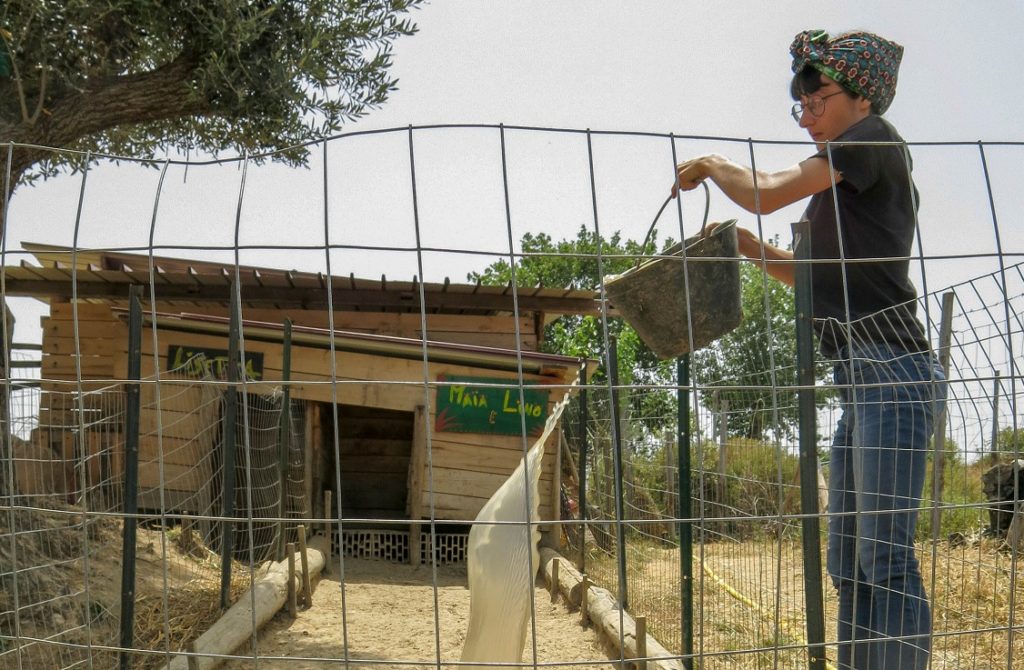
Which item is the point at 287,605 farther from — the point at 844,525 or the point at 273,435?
the point at 844,525

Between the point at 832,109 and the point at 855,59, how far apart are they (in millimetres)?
147

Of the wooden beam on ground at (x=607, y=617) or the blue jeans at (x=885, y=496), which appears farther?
the wooden beam on ground at (x=607, y=617)

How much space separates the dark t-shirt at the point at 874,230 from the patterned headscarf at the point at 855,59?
0.40 feet

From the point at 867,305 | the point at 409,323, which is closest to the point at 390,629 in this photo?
the point at 867,305

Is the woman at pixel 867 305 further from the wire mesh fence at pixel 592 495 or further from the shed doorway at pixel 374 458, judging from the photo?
the shed doorway at pixel 374 458

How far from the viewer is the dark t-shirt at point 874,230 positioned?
7.73 ft

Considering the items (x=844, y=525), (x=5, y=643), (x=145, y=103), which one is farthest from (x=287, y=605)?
(x=844, y=525)

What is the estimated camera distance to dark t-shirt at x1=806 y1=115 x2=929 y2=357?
236 centimetres

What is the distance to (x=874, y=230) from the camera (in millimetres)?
2441

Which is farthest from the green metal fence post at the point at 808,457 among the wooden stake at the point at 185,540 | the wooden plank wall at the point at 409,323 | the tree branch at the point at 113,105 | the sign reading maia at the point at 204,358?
the wooden plank wall at the point at 409,323

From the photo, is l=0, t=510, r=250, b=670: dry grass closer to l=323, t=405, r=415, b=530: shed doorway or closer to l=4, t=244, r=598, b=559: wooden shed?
l=4, t=244, r=598, b=559: wooden shed

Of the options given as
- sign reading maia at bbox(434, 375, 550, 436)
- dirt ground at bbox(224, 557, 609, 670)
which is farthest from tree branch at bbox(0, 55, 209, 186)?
sign reading maia at bbox(434, 375, 550, 436)

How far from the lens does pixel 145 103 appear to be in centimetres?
562

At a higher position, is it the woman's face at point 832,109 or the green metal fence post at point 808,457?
the woman's face at point 832,109
